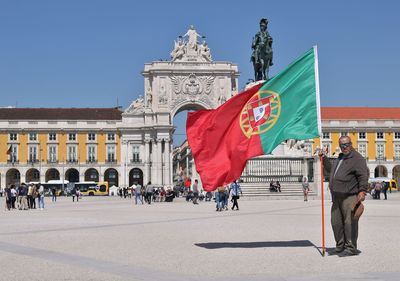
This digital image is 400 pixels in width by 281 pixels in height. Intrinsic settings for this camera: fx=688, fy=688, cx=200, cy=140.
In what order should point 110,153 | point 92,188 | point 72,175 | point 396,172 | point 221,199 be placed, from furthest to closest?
point 396,172 < point 72,175 < point 110,153 < point 92,188 < point 221,199

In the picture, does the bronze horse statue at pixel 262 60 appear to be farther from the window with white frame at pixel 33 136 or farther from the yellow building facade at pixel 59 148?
the window with white frame at pixel 33 136

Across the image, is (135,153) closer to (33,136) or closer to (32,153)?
(32,153)

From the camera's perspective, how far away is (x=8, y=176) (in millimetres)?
99500

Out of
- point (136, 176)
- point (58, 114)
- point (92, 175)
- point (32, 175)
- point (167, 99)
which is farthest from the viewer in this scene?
point (58, 114)

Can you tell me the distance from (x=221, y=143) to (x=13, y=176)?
92.4 m

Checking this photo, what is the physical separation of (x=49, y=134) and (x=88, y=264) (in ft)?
303

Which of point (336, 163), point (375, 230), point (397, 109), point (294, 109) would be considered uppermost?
point (397, 109)

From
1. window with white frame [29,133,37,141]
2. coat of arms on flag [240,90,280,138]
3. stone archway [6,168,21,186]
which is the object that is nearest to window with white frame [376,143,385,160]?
window with white frame [29,133,37,141]

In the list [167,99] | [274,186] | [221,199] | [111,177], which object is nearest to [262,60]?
[274,186]

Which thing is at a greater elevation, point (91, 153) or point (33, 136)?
point (33, 136)

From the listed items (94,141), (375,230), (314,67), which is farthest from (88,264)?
(94,141)

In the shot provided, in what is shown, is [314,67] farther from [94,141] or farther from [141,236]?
[94,141]

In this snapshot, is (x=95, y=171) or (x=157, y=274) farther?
(x=95, y=171)

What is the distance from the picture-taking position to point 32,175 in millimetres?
101625
